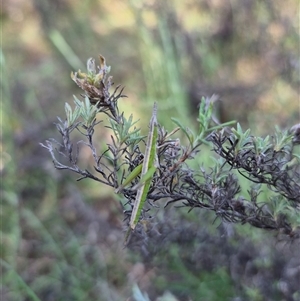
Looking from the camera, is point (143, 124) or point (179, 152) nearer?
point (179, 152)

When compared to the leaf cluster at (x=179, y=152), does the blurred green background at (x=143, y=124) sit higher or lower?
higher

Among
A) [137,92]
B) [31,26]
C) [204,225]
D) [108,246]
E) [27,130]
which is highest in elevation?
[31,26]

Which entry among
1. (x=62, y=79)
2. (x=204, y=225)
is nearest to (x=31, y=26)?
(x=62, y=79)

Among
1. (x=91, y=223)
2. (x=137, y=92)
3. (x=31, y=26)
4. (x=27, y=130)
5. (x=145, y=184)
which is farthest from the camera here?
(x=31, y=26)

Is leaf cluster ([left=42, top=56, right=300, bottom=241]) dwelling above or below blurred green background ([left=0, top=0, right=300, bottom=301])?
below

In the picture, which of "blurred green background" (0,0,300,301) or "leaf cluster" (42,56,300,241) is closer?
"leaf cluster" (42,56,300,241)

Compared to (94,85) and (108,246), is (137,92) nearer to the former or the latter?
(108,246)

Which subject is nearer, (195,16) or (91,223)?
(91,223)

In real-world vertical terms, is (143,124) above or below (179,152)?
above
